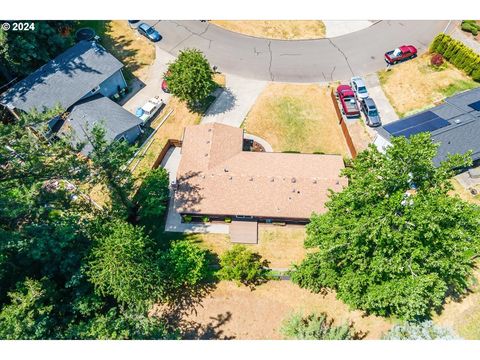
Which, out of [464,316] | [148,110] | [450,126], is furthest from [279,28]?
[464,316]

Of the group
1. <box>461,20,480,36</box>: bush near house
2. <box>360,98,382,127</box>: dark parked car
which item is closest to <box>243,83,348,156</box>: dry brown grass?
<box>360,98,382,127</box>: dark parked car

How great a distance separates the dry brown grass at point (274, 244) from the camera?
126ft

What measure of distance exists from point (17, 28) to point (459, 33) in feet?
193

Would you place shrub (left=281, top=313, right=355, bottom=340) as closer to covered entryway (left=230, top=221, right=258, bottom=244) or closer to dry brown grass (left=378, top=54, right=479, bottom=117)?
covered entryway (left=230, top=221, right=258, bottom=244)

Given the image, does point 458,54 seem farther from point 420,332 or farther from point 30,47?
point 30,47

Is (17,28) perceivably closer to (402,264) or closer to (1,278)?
(1,278)

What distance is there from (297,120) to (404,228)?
78.0 feet

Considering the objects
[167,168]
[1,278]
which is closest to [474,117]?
[167,168]

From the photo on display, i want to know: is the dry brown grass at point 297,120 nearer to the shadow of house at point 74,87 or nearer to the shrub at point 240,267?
the shrub at point 240,267

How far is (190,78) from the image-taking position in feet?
144

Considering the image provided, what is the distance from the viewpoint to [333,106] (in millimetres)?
48594

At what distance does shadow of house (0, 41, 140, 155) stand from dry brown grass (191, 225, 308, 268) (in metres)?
16.6

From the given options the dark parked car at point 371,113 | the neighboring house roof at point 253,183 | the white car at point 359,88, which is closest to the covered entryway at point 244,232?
the neighboring house roof at point 253,183

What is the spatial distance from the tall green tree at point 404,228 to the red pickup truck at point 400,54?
2849 cm
